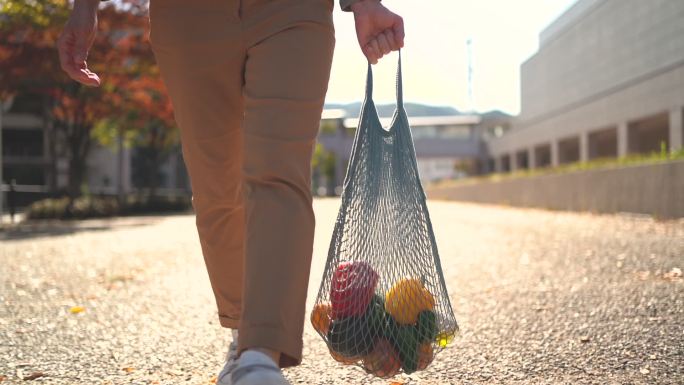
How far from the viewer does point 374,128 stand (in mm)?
1901

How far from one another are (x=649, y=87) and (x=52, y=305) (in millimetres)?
19043

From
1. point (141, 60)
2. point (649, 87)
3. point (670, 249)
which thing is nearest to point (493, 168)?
point (649, 87)

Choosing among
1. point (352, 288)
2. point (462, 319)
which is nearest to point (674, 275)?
point (462, 319)

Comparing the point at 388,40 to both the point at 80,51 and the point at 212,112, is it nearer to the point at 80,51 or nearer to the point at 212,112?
the point at 212,112

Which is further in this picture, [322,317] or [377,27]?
[322,317]

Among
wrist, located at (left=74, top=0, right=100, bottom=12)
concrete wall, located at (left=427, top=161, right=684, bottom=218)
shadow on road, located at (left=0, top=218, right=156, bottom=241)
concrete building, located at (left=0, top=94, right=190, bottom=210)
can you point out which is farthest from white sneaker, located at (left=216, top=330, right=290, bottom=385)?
concrete building, located at (left=0, top=94, right=190, bottom=210)

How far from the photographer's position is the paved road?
7.64 ft

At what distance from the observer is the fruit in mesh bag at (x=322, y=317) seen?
5.90 feet

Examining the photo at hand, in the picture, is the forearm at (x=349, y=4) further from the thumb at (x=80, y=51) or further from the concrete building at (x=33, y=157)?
the concrete building at (x=33, y=157)

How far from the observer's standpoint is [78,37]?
1864mm

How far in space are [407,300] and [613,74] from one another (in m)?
16.9

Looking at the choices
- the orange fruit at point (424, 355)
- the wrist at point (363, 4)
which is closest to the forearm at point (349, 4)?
the wrist at point (363, 4)

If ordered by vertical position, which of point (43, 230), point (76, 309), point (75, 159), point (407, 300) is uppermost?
point (75, 159)

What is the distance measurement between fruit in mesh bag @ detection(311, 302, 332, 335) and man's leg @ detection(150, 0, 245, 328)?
1.01 ft
